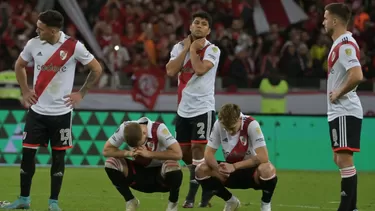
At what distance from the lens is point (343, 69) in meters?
10.1

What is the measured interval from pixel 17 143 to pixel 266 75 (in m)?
5.73

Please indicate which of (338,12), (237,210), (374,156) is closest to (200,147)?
(237,210)

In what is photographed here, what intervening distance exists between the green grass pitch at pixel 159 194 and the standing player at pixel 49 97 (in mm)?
492

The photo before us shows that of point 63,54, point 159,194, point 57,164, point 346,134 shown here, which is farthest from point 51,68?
point 346,134

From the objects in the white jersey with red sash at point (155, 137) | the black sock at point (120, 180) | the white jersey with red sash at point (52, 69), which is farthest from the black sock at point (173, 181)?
the white jersey with red sash at point (52, 69)

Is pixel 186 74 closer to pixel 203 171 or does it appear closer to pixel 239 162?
pixel 203 171

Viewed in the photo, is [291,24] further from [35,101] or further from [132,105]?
[35,101]

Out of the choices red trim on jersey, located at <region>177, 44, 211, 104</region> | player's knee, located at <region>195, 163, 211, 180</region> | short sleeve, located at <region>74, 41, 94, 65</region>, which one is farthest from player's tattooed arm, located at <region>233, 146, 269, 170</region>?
short sleeve, located at <region>74, 41, 94, 65</region>

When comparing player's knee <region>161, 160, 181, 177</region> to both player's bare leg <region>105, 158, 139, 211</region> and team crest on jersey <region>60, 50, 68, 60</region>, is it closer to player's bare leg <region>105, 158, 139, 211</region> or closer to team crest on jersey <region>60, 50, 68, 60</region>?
player's bare leg <region>105, 158, 139, 211</region>

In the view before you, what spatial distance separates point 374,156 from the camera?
1756 cm

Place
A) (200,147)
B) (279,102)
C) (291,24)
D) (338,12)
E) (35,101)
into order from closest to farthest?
(338,12)
(35,101)
(200,147)
(279,102)
(291,24)

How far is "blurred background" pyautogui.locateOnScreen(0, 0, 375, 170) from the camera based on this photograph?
17.8 metres

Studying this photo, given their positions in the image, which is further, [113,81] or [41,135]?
[113,81]

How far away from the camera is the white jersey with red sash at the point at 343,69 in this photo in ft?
32.7
